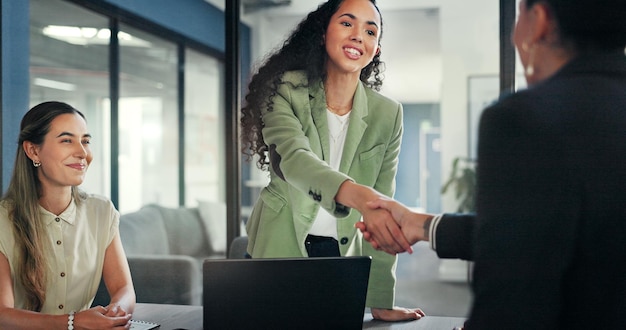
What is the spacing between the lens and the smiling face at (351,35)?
7.99ft

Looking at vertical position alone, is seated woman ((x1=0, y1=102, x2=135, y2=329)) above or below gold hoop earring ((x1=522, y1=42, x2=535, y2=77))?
below

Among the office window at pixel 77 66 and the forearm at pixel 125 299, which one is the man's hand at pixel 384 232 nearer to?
the forearm at pixel 125 299

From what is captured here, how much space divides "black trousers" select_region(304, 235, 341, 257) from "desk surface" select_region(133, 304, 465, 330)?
1.08ft

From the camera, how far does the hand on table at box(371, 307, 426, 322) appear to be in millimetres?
1918

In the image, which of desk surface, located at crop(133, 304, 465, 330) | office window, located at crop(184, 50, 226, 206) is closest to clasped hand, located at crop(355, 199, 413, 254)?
desk surface, located at crop(133, 304, 465, 330)

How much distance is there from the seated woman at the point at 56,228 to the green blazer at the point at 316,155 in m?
0.54

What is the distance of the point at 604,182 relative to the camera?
36.8 inches

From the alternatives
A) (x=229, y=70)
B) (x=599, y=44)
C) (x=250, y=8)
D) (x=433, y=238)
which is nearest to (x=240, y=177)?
(x=229, y=70)

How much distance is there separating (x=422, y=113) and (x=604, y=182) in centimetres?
204

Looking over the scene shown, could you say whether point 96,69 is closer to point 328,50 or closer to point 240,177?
point 240,177

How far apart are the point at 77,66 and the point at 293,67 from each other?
1564 millimetres

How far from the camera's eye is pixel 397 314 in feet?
6.37

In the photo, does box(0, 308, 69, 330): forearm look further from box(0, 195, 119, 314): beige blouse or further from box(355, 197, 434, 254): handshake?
box(355, 197, 434, 254): handshake

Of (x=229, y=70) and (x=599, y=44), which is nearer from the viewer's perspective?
(x=599, y=44)
